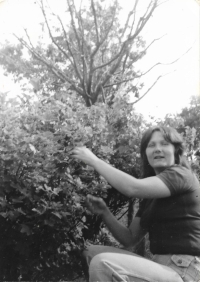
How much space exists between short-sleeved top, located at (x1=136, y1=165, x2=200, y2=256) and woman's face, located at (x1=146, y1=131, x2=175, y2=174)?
0.20 m

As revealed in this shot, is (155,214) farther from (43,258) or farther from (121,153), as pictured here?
(121,153)

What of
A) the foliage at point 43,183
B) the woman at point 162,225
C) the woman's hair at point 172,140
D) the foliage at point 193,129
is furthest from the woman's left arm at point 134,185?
the foliage at point 193,129

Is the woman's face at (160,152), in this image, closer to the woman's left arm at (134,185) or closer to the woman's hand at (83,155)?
the woman's left arm at (134,185)

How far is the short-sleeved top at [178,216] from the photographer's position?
1904 millimetres

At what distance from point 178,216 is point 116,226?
547 millimetres

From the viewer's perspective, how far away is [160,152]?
2.21 metres

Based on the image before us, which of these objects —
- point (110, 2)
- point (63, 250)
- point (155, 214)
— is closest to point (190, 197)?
point (155, 214)

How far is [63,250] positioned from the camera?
248cm

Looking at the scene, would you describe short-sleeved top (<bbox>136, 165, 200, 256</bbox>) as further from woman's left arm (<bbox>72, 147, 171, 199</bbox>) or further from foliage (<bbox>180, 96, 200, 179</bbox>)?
foliage (<bbox>180, 96, 200, 179</bbox>)

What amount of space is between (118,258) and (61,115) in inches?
37.0

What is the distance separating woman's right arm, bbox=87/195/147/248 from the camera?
7.66ft

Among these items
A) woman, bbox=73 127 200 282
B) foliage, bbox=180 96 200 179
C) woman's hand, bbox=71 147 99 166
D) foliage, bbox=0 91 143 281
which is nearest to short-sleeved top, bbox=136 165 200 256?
woman, bbox=73 127 200 282

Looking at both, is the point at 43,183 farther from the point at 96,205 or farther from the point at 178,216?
the point at 178,216

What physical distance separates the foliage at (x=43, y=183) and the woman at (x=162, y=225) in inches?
8.3
